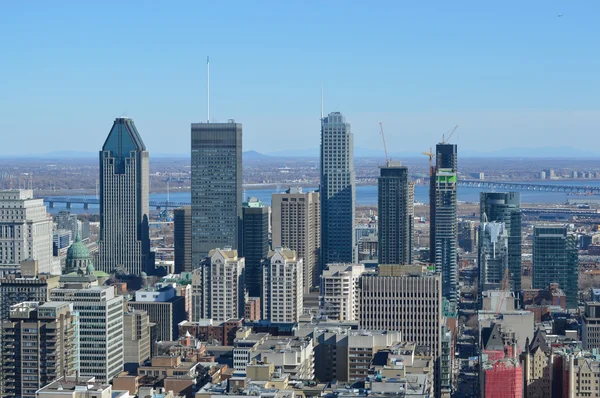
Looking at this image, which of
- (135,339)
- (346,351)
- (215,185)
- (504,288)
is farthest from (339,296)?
(504,288)

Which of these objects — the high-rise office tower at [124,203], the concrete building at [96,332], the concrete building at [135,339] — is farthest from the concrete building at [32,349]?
the high-rise office tower at [124,203]

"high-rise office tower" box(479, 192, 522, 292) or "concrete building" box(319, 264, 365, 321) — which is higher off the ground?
"high-rise office tower" box(479, 192, 522, 292)

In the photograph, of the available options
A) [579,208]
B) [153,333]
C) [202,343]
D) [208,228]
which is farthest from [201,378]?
[579,208]

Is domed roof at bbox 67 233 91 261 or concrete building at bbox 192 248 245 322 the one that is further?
concrete building at bbox 192 248 245 322

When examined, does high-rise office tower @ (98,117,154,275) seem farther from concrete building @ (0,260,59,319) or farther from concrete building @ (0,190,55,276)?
concrete building @ (0,260,59,319)

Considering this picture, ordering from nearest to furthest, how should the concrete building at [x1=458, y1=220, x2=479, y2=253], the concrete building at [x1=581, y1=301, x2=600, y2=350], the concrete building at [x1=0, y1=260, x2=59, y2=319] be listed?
the concrete building at [x1=0, y1=260, x2=59, y2=319] → the concrete building at [x1=581, y1=301, x2=600, y2=350] → the concrete building at [x1=458, y1=220, x2=479, y2=253]

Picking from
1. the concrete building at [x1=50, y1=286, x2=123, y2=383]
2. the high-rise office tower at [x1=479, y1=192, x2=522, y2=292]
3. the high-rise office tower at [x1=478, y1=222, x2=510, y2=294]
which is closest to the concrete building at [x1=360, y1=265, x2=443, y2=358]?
the concrete building at [x1=50, y1=286, x2=123, y2=383]
